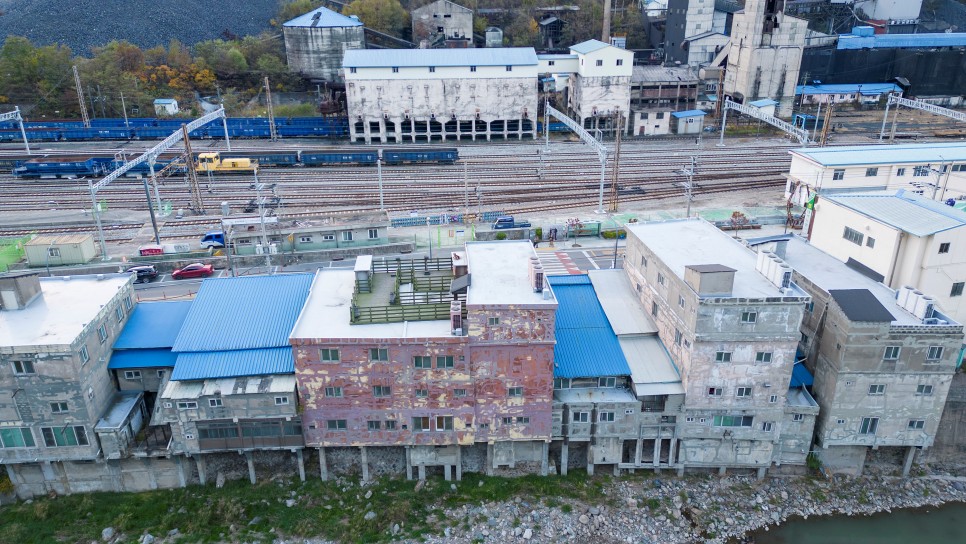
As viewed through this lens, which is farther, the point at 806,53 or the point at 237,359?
the point at 806,53

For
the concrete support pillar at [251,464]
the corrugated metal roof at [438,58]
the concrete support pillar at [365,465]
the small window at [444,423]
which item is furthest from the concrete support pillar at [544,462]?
the corrugated metal roof at [438,58]

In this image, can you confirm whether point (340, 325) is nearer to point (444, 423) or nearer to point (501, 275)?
point (444, 423)

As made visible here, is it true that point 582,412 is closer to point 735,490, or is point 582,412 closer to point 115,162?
point 735,490

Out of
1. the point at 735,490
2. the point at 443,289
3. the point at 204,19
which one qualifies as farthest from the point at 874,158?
Result: the point at 204,19

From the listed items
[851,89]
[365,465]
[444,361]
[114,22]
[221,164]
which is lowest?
[365,465]

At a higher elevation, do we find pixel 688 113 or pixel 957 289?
pixel 688 113

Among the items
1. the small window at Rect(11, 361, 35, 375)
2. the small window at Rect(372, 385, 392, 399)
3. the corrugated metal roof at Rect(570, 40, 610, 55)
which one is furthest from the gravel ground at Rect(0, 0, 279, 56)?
the small window at Rect(372, 385, 392, 399)

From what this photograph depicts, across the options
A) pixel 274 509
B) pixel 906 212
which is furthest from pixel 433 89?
pixel 274 509
